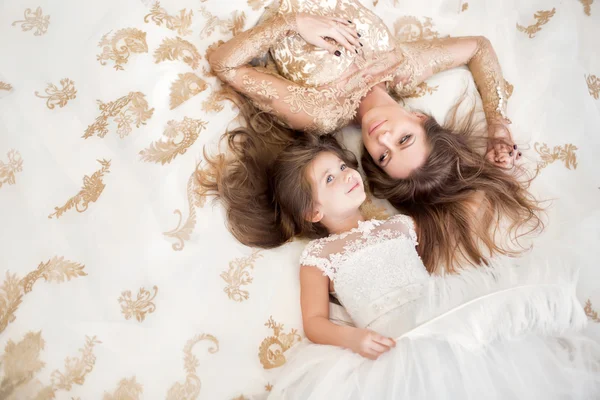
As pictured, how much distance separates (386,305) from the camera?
5.95ft

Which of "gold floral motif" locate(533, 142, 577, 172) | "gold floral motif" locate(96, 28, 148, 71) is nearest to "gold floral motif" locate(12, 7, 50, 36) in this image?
"gold floral motif" locate(96, 28, 148, 71)

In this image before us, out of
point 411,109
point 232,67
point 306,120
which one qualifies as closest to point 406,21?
point 411,109

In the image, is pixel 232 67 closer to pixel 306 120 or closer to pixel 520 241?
pixel 306 120

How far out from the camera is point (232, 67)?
2.04 m

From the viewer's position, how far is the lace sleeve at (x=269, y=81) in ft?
6.64

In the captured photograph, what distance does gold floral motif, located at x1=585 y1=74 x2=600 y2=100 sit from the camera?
210 centimetres

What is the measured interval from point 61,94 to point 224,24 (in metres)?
0.79

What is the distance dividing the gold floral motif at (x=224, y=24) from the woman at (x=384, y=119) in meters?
0.12

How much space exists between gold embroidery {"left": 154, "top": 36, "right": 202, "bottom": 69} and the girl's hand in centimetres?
136

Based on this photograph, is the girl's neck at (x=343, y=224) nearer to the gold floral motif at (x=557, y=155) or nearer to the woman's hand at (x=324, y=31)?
the woman's hand at (x=324, y=31)

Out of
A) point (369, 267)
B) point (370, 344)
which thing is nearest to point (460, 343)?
point (370, 344)

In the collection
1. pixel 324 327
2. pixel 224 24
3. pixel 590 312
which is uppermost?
pixel 224 24

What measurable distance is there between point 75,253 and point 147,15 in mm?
1075

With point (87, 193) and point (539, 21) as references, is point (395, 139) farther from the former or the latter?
point (87, 193)
